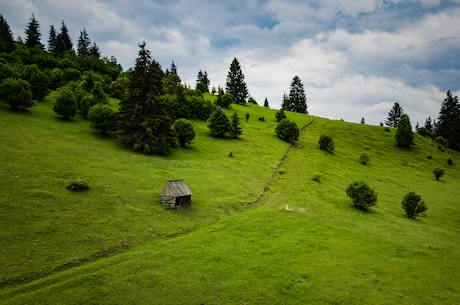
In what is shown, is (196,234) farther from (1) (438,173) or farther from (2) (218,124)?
(1) (438,173)

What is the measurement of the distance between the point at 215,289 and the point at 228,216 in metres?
14.7

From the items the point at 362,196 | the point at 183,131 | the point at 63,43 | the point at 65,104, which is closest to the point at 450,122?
the point at 362,196

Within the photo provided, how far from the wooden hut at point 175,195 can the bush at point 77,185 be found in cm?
922

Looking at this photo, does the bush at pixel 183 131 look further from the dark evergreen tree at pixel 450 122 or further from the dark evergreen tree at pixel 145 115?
the dark evergreen tree at pixel 450 122

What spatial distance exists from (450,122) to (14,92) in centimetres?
14600

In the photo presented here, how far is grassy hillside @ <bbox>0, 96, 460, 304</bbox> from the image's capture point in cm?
2236

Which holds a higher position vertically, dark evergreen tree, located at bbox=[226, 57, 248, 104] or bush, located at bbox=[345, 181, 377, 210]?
dark evergreen tree, located at bbox=[226, 57, 248, 104]

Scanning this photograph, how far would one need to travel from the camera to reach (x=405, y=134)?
10000 cm

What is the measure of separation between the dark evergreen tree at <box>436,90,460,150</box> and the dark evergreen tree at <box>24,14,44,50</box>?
165 metres

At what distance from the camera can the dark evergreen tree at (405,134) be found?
100 m

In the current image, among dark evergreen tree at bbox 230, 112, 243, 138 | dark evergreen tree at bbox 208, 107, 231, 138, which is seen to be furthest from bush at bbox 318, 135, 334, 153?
dark evergreen tree at bbox 208, 107, 231, 138

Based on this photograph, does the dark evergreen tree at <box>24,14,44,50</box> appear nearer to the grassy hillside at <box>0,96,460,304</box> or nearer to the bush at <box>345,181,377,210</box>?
the grassy hillside at <box>0,96,460,304</box>

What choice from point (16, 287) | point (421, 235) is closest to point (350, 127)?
point (421, 235)

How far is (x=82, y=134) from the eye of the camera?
55531mm
